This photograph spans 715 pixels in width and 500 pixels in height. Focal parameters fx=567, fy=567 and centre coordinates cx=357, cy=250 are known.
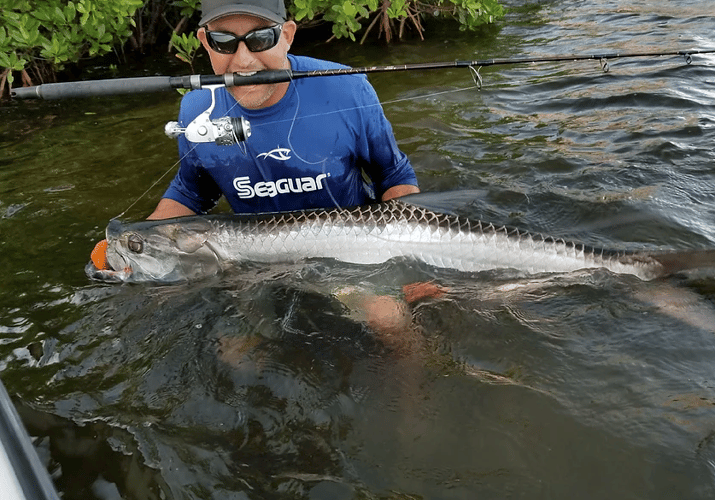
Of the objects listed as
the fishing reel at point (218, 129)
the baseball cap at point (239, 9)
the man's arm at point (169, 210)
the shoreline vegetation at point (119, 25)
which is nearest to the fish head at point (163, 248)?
the man's arm at point (169, 210)

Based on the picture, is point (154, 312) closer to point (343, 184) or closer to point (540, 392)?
point (343, 184)

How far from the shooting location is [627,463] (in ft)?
7.57

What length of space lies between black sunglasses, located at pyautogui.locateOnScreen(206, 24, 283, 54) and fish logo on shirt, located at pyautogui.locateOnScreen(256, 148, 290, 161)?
0.64m

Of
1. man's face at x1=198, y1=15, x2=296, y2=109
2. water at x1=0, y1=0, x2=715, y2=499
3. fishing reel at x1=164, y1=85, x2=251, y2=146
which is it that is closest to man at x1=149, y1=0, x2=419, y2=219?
man's face at x1=198, y1=15, x2=296, y2=109

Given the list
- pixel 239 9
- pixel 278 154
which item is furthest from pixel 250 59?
pixel 278 154

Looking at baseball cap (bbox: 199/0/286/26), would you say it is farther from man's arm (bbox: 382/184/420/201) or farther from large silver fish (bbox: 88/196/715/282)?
man's arm (bbox: 382/184/420/201)

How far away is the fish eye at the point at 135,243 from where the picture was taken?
11.7 feet

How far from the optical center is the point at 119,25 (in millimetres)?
8359

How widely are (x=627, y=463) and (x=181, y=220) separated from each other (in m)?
2.83

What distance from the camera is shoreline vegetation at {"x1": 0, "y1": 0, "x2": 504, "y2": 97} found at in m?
7.50

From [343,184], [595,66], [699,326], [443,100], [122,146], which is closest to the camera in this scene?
[699,326]

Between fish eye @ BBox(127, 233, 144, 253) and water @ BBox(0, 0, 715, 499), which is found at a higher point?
fish eye @ BBox(127, 233, 144, 253)

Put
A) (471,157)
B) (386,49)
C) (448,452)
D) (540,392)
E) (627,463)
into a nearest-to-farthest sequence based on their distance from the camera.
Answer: (627,463) → (448,452) → (540,392) → (471,157) → (386,49)

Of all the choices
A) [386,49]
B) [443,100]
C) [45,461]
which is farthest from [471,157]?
[386,49]
